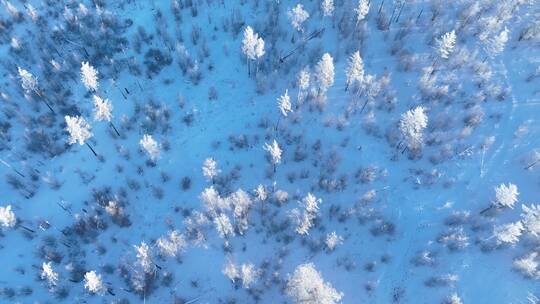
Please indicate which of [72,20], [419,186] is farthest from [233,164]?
[72,20]

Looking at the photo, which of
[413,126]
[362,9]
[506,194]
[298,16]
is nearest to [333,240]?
[413,126]

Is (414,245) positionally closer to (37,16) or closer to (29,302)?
(29,302)

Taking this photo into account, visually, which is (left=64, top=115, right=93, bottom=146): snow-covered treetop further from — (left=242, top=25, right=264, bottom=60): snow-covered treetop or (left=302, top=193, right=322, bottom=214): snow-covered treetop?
(left=302, top=193, right=322, bottom=214): snow-covered treetop

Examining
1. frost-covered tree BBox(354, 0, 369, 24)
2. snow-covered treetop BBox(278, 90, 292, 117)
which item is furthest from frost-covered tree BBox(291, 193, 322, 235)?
frost-covered tree BBox(354, 0, 369, 24)

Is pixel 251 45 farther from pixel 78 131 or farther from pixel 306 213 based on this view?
pixel 78 131

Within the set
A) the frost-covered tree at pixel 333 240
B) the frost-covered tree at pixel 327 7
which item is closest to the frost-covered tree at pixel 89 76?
the frost-covered tree at pixel 327 7
